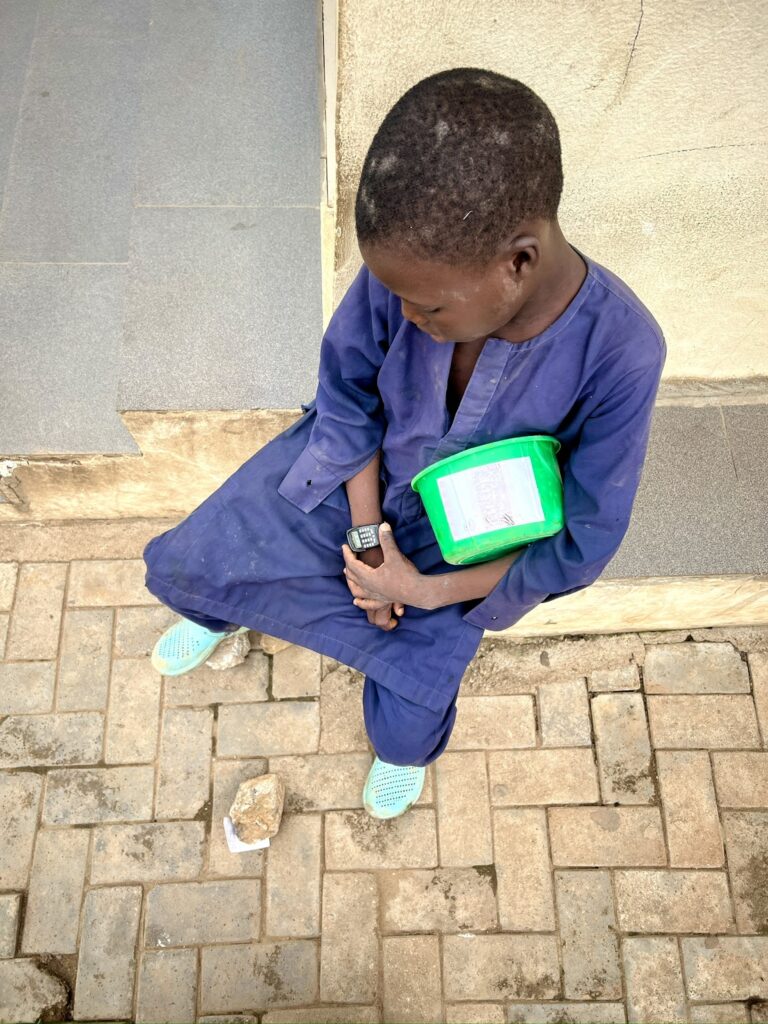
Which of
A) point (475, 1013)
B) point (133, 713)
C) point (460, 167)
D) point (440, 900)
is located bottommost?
point (475, 1013)

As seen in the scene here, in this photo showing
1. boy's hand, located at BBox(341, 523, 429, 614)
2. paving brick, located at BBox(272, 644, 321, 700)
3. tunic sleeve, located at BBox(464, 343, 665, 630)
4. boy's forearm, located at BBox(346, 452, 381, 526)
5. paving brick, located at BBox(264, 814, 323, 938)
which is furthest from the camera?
paving brick, located at BBox(272, 644, 321, 700)

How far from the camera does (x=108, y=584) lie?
2.88m

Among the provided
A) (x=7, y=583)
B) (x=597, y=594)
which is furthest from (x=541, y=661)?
(x=7, y=583)

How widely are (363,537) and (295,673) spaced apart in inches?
41.5

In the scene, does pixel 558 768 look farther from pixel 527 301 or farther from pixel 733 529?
pixel 527 301

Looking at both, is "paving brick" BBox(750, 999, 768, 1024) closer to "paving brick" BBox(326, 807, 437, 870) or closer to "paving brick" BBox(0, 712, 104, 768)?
"paving brick" BBox(326, 807, 437, 870)

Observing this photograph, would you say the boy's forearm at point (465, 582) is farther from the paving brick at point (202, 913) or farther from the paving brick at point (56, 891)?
the paving brick at point (56, 891)

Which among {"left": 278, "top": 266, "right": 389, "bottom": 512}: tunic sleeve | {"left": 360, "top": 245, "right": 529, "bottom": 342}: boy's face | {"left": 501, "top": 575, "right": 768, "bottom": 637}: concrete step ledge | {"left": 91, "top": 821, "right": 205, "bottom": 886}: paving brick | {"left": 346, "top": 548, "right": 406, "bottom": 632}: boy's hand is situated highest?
{"left": 360, "top": 245, "right": 529, "bottom": 342}: boy's face

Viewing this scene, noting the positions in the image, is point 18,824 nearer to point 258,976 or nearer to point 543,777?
point 258,976

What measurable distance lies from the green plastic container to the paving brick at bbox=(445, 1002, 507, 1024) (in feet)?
5.25

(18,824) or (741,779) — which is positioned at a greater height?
(741,779)

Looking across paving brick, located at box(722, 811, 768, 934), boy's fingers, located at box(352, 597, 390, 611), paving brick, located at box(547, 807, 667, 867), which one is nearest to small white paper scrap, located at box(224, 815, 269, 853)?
paving brick, located at box(547, 807, 667, 867)

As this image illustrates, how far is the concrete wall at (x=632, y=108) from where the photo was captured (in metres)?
1.78

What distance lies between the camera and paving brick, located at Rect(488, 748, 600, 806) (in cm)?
262
